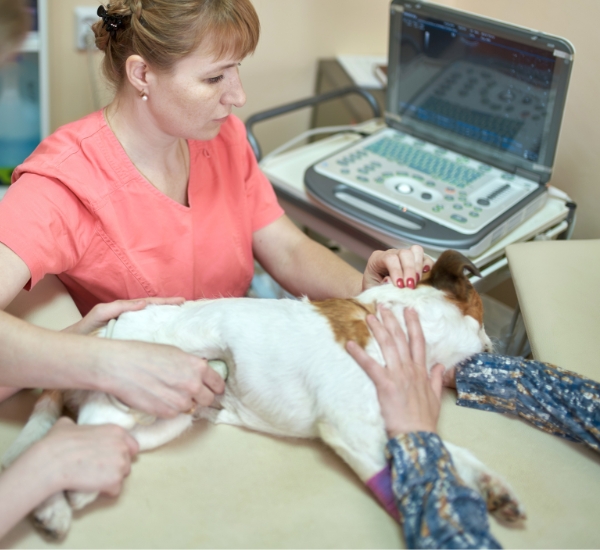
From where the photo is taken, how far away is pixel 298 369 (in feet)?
3.23

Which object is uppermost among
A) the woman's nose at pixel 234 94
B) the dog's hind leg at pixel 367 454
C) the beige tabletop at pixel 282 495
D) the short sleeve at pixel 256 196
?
the woman's nose at pixel 234 94

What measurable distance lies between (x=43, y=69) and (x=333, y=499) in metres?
1.59

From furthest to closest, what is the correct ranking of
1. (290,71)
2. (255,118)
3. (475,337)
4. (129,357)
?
1. (290,71)
2. (255,118)
3. (475,337)
4. (129,357)

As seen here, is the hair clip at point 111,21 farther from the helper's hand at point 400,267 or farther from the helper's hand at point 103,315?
the helper's hand at point 400,267

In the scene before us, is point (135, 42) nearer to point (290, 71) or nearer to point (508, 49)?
point (508, 49)

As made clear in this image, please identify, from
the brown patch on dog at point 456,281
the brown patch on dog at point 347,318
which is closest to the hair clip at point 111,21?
the brown patch on dog at point 347,318

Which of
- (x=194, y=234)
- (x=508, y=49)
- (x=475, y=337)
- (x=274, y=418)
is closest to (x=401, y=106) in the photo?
(x=508, y=49)

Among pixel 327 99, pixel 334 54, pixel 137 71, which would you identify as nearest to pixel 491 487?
pixel 137 71

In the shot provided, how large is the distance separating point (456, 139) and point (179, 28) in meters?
1.02

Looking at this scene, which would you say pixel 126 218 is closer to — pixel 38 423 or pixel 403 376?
pixel 38 423

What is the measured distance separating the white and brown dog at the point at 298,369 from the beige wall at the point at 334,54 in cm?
106

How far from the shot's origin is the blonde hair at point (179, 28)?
1.09 m

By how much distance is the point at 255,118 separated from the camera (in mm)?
2012

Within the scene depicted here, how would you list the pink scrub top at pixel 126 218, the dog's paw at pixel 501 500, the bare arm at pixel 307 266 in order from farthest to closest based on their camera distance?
the bare arm at pixel 307 266 → the pink scrub top at pixel 126 218 → the dog's paw at pixel 501 500
